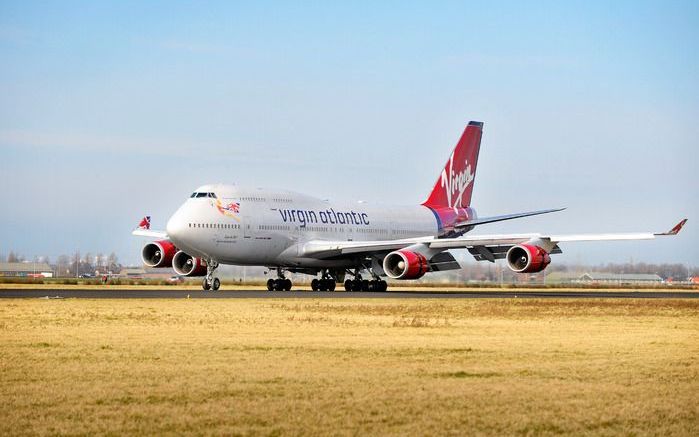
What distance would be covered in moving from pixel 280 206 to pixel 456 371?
3650 centimetres

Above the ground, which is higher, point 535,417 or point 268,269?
point 268,269

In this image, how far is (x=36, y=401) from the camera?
1248cm

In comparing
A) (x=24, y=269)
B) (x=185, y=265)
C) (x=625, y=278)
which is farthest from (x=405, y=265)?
(x=24, y=269)

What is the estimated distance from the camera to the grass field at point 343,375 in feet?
37.2

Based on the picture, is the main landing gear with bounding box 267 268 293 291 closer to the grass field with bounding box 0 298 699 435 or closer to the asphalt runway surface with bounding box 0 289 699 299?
the asphalt runway surface with bounding box 0 289 699 299

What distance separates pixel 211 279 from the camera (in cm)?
4944

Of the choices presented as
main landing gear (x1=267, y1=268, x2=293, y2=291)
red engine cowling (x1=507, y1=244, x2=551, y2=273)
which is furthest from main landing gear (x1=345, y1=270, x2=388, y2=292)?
red engine cowling (x1=507, y1=244, x2=551, y2=273)

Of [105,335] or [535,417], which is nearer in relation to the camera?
[535,417]

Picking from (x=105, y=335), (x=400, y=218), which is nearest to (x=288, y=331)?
(x=105, y=335)

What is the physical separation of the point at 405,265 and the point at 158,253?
1294 centimetres

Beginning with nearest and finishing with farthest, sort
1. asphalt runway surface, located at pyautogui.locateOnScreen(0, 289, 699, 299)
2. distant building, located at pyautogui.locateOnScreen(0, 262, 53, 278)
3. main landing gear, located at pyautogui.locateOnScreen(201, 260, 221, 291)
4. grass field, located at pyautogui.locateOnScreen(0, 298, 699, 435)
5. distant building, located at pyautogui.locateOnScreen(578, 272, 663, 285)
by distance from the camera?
grass field, located at pyautogui.locateOnScreen(0, 298, 699, 435), asphalt runway surface, located at pyautogui.locateOnScreen(0, 289, 699, 299), main landing gear, located at pyautogui.locateOnScreen(201, 260, 221, 291), distant building, located at pyautogui.locateOnScreen(578, 272, 663, 285), distant building, located at pyautogui.locateOnScreen(0, 262, 53, 278)

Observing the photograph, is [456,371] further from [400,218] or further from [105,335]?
[400,218]

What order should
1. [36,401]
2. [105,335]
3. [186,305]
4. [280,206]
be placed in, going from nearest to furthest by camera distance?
[36,401], [105,335], [186,305], [280,206]

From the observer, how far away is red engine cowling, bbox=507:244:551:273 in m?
A: 45.6
